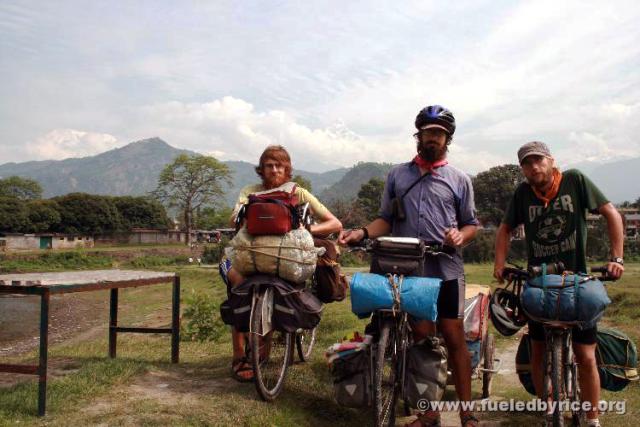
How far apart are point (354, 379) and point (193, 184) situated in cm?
8028

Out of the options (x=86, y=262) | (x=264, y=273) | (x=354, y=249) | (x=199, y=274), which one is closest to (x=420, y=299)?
(x=354, y=249)

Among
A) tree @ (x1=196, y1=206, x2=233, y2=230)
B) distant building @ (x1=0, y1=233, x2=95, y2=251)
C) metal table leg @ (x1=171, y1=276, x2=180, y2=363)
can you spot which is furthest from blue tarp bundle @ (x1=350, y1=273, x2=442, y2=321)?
tree @ (x1=196, y1=206, x2=233, y2=230)

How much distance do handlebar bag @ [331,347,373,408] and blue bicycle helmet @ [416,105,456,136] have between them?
1.66m

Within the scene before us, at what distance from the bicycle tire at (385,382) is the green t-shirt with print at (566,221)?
124 cm

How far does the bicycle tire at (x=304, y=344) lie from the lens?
5.45 metres

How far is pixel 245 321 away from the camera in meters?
4.08

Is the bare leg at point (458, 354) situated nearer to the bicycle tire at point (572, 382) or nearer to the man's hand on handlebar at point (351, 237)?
the bicycle tire at point (572, 382)

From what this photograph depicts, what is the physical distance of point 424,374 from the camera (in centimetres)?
355

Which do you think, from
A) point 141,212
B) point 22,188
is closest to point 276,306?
point 141,212

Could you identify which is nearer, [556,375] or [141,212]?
[556,375]

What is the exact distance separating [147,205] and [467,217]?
82641 millimetres

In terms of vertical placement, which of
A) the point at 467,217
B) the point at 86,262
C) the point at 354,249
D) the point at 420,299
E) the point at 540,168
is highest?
the point at 540,168

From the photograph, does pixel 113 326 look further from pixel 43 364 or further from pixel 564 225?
pixel 564 225

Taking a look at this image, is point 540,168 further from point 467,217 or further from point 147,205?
point 147,205
